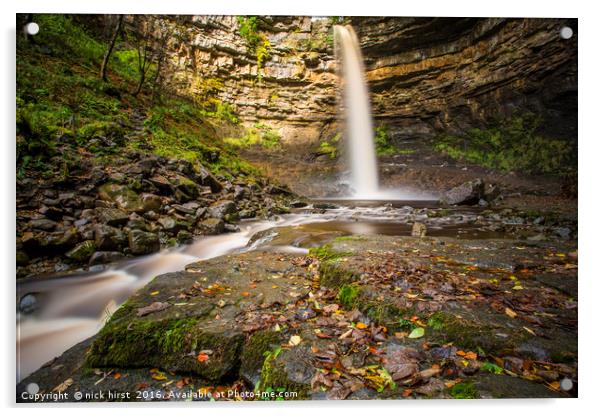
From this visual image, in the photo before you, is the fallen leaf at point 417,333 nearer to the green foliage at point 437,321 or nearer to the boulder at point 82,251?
the green foliage at point 437,321

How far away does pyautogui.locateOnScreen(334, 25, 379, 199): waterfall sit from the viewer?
31.9ft

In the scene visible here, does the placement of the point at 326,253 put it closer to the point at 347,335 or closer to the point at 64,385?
the point at 347,335

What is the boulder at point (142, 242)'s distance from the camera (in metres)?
2.44

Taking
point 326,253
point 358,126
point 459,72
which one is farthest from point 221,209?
Result: point 459,72

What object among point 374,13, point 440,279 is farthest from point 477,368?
point 374,13

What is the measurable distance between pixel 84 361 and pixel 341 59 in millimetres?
12334

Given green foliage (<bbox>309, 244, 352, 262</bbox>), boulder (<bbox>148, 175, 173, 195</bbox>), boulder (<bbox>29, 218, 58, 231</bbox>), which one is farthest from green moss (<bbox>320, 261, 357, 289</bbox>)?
boulder (<bbox>148, 175, 173, 195</bbox>)

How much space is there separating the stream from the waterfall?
587cm

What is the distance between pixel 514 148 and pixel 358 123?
755 cm

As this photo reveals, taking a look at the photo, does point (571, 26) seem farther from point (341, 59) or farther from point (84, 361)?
point (341, 59)

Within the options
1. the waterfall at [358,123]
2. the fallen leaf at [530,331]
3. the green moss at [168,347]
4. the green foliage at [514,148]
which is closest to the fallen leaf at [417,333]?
the fallen leaf at [530,331]

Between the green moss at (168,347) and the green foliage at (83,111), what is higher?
the green foliage at (83,111)

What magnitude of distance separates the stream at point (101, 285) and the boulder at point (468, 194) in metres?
2.65

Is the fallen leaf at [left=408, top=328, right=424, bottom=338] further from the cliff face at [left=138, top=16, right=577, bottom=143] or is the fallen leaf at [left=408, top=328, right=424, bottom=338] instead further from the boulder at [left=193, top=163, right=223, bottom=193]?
the cliff face at [left=138, top=16, right=577, bottom=143]
